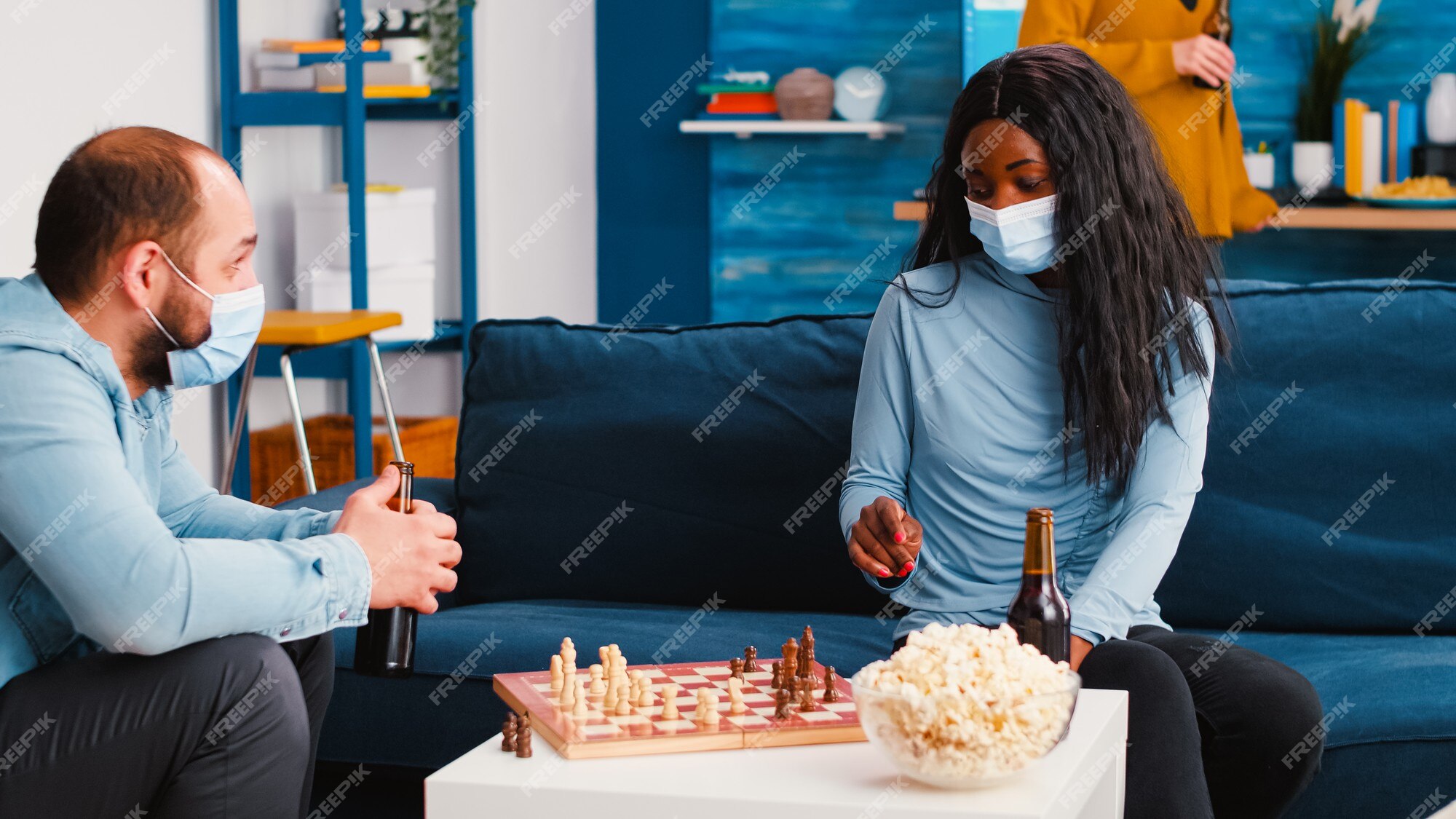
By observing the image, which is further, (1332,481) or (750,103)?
(750,103)

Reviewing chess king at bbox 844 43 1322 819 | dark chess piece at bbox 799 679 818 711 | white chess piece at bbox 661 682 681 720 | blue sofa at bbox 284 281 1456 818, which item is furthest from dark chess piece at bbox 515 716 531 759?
blue sofa at bbox 284 281 1456 818

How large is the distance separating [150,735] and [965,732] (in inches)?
29.6

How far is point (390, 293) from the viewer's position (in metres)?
4.06

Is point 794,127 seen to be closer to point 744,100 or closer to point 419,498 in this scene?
point 744,100

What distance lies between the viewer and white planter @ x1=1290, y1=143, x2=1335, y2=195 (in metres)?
4.22

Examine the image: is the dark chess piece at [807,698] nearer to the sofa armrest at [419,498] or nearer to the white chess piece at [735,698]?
the white chess piece at [735,698]

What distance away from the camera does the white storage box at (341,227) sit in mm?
3930

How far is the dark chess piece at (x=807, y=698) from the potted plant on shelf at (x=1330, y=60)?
344 cm

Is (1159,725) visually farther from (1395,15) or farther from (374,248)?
(1395,15)

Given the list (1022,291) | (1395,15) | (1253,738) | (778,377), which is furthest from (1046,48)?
(1395,15)

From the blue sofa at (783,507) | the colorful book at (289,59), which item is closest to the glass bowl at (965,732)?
the blue sofa at (783,507)

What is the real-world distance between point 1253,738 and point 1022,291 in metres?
0.61

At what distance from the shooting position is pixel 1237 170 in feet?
12.4

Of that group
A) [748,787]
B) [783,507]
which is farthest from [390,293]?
[748,787]
